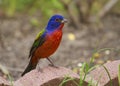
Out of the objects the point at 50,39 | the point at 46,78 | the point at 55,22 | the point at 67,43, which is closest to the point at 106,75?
the point at 46,78

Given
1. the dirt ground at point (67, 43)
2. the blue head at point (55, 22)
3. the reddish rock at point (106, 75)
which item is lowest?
the dirt ground at point (67, 43)

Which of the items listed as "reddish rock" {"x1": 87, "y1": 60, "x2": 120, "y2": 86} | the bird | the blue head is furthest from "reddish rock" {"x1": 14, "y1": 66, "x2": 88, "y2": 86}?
the blue head

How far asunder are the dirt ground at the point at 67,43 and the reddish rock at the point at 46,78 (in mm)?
2245

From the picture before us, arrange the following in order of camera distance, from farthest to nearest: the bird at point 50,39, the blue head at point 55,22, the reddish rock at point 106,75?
the blue head at point 55,22, the bird at point 50,39, the reddish rock at point 106,75

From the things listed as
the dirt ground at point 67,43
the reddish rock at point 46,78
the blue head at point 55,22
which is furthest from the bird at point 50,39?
the dirt ground at point 67,43

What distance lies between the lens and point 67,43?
1063cm

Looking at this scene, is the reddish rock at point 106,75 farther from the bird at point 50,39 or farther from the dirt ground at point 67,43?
Answer: the dirt ground at point 67,43

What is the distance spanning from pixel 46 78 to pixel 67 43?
510 centimetres

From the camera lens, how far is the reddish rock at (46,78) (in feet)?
17.9

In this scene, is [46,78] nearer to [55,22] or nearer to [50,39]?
[50,39]

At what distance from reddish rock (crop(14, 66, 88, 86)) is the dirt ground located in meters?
2.24

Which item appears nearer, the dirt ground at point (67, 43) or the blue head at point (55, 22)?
the blue head at point (55, 22)

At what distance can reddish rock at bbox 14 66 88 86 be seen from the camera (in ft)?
17.9

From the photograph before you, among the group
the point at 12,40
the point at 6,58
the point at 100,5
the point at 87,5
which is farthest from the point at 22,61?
the point at 100,5
